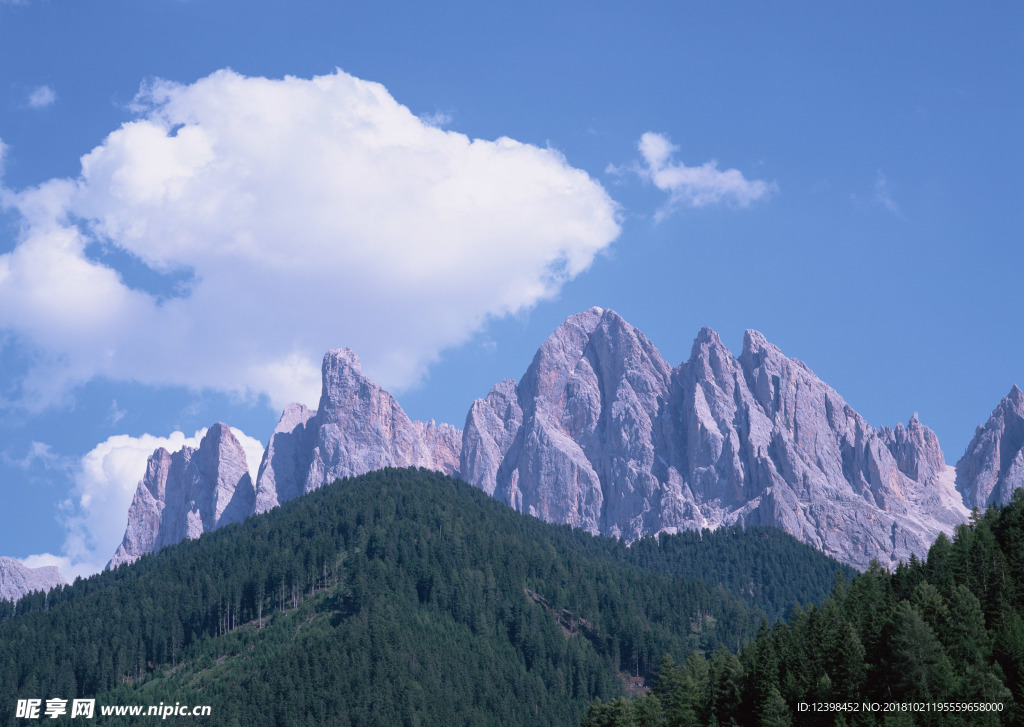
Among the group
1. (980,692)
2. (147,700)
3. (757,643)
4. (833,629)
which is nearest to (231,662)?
(147,700)

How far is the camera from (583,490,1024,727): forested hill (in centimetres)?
9256

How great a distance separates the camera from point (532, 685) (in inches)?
7456

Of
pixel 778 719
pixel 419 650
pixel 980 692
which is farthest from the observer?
pixel 419 650

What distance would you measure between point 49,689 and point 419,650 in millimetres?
62325

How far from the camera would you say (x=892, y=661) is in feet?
326

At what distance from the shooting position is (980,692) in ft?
297

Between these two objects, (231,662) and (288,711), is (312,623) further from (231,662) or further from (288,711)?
(288,711)

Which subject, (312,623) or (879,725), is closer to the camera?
(879,725)

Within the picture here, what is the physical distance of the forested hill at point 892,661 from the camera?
9256 cm

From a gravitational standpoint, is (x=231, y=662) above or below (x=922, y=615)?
above

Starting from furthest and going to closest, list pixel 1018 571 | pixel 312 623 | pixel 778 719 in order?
1. pixel 312 623
2. pixel 1018 571
3. pixel 778 719

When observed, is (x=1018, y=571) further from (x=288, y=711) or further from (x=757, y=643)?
(x=288, y=711)

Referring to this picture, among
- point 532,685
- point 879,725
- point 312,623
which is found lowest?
point 879,725

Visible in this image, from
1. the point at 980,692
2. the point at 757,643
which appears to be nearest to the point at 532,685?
the point at 757,643
